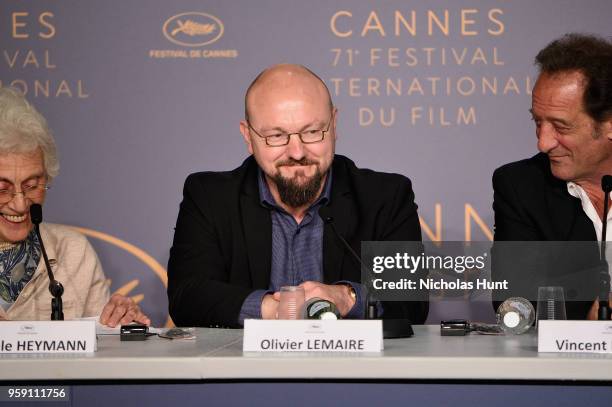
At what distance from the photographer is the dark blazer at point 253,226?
3287 mm

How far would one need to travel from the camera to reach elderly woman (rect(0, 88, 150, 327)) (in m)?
3.53

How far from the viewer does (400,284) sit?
10.1 feet

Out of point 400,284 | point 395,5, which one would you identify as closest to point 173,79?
point 395,5

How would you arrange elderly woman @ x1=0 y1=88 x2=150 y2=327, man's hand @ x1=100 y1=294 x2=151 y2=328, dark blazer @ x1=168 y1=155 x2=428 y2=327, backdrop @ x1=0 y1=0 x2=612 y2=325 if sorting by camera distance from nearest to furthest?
1. man's hand @ x1=100 y1=294 x2=151 y2=328
2. dark blazer @ x1=168 y1=155 x2=428 y2=327
3. elderly woman @ x1=0 y1=88 x2=150 y2=327
4. backdrop @ x1=0 y1=0 x2=612 y2=325

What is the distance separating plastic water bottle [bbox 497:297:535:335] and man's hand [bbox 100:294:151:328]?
1.12 meters

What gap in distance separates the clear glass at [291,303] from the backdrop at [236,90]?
1758 mm

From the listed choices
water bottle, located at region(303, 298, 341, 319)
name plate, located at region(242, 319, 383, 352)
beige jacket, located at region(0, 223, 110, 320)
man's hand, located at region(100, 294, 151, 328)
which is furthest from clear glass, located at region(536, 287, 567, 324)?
beige jacket, located at region(0, 223, 110, 320)

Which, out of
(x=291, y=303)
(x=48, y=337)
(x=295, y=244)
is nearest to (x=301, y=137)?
(x=295, y=244)

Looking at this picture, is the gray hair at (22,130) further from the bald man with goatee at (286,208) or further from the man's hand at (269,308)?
the man's hand at (269,308)

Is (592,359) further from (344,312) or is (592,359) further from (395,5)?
(395,5)

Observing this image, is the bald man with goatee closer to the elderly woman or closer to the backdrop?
the elderly woman

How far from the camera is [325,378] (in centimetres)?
201

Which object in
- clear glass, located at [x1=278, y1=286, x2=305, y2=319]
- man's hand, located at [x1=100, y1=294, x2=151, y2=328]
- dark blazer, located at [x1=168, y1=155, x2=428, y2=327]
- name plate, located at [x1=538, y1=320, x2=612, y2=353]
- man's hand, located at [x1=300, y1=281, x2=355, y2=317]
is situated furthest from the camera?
dark blazer, located at [x1=168, y1=155, x2=428, y2=327]

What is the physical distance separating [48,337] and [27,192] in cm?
148
